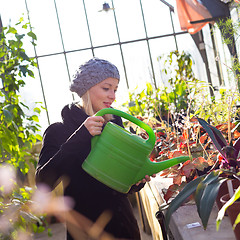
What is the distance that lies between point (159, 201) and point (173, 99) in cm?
288

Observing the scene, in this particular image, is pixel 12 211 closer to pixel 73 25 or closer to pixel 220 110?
pixel 220 110

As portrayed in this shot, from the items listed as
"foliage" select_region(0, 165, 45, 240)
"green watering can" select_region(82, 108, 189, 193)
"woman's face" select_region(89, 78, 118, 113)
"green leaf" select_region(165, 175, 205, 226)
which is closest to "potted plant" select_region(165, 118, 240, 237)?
"green leaf" select_region(165, 175, 205, 226)

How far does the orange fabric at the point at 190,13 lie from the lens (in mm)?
3543

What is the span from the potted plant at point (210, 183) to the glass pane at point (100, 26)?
15.7 feet

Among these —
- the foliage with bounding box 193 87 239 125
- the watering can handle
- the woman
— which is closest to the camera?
the watering can handle

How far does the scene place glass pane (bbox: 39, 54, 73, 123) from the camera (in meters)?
5.76

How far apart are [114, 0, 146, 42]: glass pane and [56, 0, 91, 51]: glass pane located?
0.48 metres

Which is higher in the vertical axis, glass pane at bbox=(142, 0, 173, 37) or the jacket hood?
glass pane at bbox=(142, 0, 173, 37)

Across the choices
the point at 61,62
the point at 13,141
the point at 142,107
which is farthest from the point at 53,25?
the point at 13,141

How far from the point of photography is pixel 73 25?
5.79 meters

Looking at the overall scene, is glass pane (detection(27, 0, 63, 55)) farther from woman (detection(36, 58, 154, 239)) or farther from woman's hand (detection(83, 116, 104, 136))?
woman's hand (detection(83, 116, 104, 136))

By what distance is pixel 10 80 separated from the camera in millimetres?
2666

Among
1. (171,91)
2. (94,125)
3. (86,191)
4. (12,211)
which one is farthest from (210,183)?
(171,91)

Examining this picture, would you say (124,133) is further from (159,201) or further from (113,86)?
(159,201)
